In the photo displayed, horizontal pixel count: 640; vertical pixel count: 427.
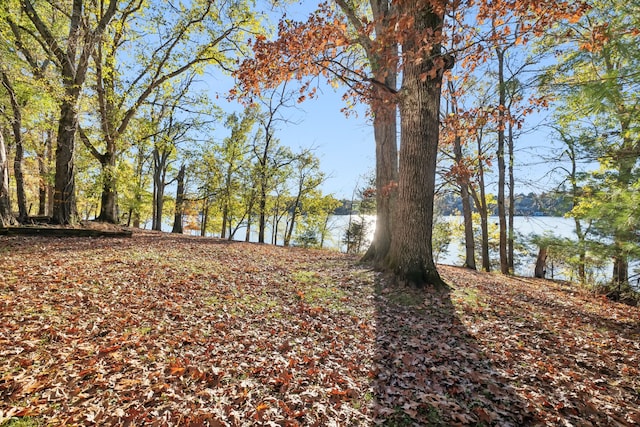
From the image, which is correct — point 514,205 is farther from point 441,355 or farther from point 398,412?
point 398,412

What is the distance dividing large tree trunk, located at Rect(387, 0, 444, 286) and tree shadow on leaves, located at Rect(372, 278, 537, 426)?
117cm

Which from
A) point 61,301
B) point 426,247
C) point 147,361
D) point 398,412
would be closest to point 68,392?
point 147,361

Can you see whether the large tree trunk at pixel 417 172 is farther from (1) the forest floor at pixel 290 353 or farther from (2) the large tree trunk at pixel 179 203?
(2) the large tree trunk at pixel 179 203

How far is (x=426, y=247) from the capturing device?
6.16 m

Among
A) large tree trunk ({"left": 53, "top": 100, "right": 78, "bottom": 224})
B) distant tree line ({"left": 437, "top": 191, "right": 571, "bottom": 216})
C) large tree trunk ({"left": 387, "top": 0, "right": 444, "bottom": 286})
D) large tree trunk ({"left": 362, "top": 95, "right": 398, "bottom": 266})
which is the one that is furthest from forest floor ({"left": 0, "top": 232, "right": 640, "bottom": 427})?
large tree trunk ({"left": 53, "top": 100, "right": 78, "bottom": 224})

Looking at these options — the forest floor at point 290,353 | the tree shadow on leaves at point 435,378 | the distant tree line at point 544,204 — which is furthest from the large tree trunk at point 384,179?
the distant tree line at point 544,204

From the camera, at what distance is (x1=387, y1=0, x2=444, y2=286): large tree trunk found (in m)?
5.75

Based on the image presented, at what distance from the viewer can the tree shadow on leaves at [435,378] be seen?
2789mm

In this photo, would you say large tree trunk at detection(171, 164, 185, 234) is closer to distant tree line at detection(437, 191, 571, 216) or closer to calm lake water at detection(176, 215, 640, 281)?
calm lake water at detection(176, 215, 640, 281)

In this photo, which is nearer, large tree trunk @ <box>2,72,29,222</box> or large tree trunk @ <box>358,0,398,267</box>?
large tree trunk @ <box>358,0,398,267</box>

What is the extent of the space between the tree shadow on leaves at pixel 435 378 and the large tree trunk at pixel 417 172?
1.17 metres

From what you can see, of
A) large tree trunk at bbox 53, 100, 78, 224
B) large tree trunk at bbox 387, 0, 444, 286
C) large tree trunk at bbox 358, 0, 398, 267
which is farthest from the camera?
large tree trunk at bbox 53, 100, 78, 224

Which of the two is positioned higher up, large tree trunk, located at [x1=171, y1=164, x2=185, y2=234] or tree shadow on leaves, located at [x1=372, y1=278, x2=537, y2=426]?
large tree trunk, located at [x1=171, y1=164, x2=185, y2=234]

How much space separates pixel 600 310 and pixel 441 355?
16.2 ft
